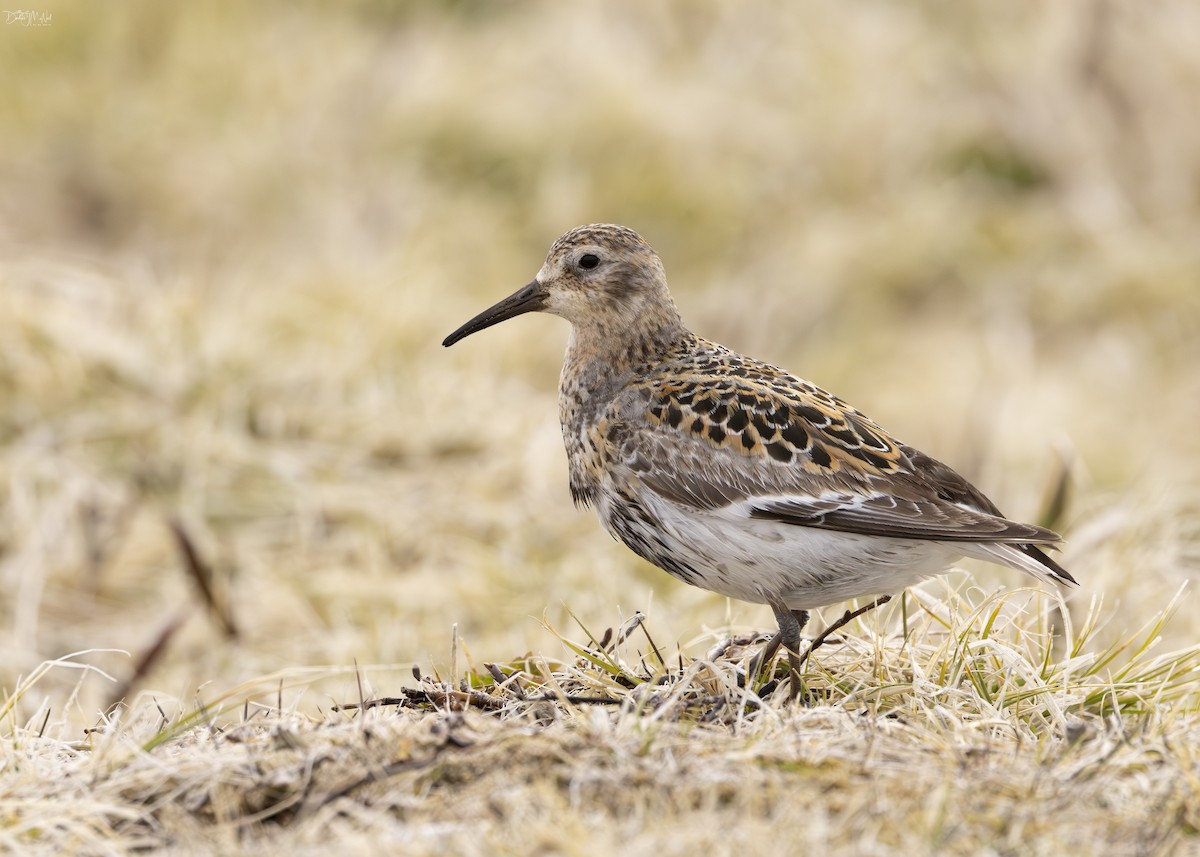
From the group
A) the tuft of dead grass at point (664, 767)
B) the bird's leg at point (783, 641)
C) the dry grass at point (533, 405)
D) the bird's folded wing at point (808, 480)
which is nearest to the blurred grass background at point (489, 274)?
the dry grass at point (533, 405)

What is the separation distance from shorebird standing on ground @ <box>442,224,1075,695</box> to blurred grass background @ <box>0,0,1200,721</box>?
2076mm

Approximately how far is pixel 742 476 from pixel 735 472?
0.08 feet

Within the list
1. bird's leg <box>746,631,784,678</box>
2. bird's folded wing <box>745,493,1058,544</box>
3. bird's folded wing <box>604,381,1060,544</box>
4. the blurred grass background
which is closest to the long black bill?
bird's folded wing <box>604,381,1060,544</box>

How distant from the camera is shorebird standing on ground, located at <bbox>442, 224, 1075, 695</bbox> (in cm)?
446

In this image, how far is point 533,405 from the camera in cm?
947

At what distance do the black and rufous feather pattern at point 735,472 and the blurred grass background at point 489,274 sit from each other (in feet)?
6.81

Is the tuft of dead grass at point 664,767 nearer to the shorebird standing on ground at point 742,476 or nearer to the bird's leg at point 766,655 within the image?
the bird's leg at point 766,655

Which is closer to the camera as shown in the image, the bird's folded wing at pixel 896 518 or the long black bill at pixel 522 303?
the bird's folded wing at pixel 896 518

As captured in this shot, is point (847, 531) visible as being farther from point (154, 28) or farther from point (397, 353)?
point (154, 28)

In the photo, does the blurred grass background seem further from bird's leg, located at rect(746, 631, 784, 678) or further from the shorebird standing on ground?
bird's leg, located at rect(746, 631, 784, 678)

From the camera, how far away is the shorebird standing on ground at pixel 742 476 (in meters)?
4.46

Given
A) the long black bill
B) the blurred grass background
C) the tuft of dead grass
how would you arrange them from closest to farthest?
the tuft of dead grass, the long black bill, the blurred grass background

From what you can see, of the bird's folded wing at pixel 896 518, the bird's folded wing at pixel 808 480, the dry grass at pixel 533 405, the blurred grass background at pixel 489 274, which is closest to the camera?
the dry grass at pixel 533 405

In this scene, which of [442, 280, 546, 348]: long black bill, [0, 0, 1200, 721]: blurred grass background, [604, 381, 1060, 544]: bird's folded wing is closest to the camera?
[604, 381, 1060, 544]: bird's folded wing
